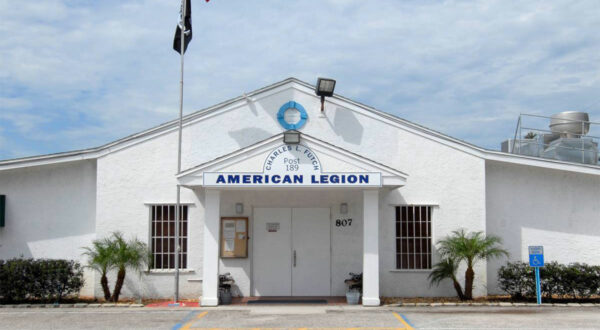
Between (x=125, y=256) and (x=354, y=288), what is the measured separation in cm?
555

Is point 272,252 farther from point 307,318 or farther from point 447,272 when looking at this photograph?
point 447,272

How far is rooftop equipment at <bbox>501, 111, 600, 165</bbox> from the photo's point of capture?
1678cm

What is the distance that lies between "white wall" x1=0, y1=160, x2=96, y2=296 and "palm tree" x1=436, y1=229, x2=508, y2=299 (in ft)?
29.7

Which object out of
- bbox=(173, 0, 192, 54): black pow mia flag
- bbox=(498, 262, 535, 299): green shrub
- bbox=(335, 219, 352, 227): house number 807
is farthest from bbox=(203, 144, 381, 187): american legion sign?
bbox=(498, 262, 535, 299): green shrub

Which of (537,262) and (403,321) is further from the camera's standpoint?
(537,262)

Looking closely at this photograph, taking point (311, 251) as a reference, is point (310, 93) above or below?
above

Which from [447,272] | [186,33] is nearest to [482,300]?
[447,272]

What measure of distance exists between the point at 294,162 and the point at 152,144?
415 centimetres

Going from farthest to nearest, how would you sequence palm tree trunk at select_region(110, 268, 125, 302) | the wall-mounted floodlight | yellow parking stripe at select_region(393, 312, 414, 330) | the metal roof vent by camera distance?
the metal roof vent → the wall-mounted floodlight → palm tree trunk at select_region(110, 268, 125, 302) → yellow parking stripe at select_region(393, 312, 414, 330)

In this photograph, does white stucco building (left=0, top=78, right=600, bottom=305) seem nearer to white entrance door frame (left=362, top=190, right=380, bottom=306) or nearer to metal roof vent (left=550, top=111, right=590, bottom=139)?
white entrance door frame (left=362, top=190, right=380, bottom=306)

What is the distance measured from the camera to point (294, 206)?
51.0 ft

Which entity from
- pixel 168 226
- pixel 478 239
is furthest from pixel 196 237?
pixel 478 239

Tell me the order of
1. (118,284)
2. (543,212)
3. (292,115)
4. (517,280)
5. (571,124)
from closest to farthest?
(118,284), (517,280), (292,115), (543,212), (571,124)

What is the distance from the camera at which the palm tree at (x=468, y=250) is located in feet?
46.2
